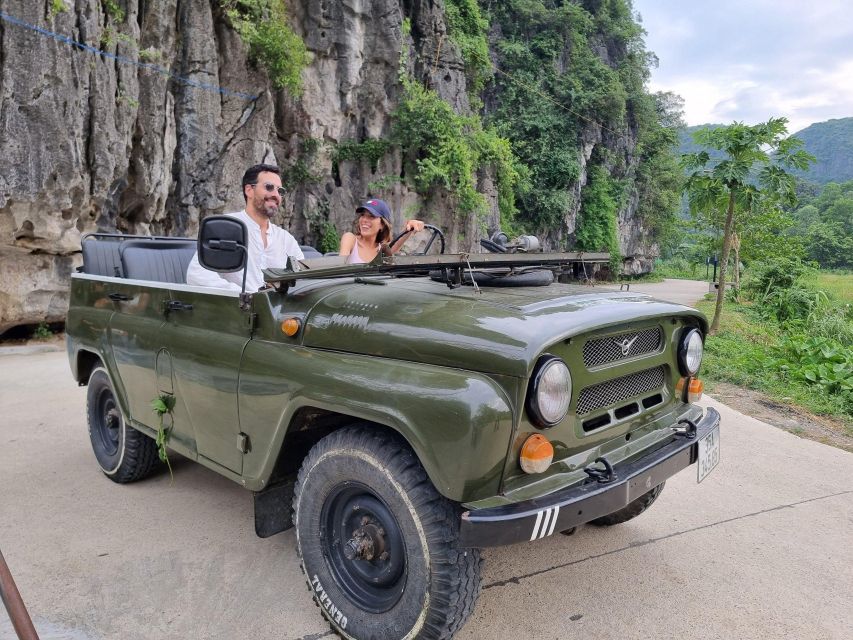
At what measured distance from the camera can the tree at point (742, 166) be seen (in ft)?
31.8

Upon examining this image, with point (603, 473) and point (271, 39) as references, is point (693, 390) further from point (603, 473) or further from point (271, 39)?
point (271, 39)

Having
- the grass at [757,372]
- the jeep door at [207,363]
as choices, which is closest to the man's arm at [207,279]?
the jeep door at [207,363]

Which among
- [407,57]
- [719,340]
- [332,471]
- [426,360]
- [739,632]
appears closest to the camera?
[426,360]

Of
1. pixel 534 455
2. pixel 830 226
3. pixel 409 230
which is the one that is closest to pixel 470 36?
pixel 409 230

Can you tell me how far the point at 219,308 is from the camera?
2.64 metres

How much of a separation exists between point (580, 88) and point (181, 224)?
23005 millimetres

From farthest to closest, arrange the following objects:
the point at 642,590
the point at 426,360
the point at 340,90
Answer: the point at 340,90 → the point at 642,590 → the point at 426,360

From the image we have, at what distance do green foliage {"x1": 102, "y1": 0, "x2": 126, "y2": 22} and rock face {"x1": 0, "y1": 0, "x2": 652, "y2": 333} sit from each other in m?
0.06

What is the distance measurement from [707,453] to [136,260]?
3.54 metres

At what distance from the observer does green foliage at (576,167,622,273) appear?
30828 millimetres

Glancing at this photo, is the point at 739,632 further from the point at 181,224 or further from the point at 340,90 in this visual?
the point at 340,90

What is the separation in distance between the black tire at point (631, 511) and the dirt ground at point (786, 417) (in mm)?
3037

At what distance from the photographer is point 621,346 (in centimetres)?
226

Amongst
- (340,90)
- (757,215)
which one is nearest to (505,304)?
(340,90)
